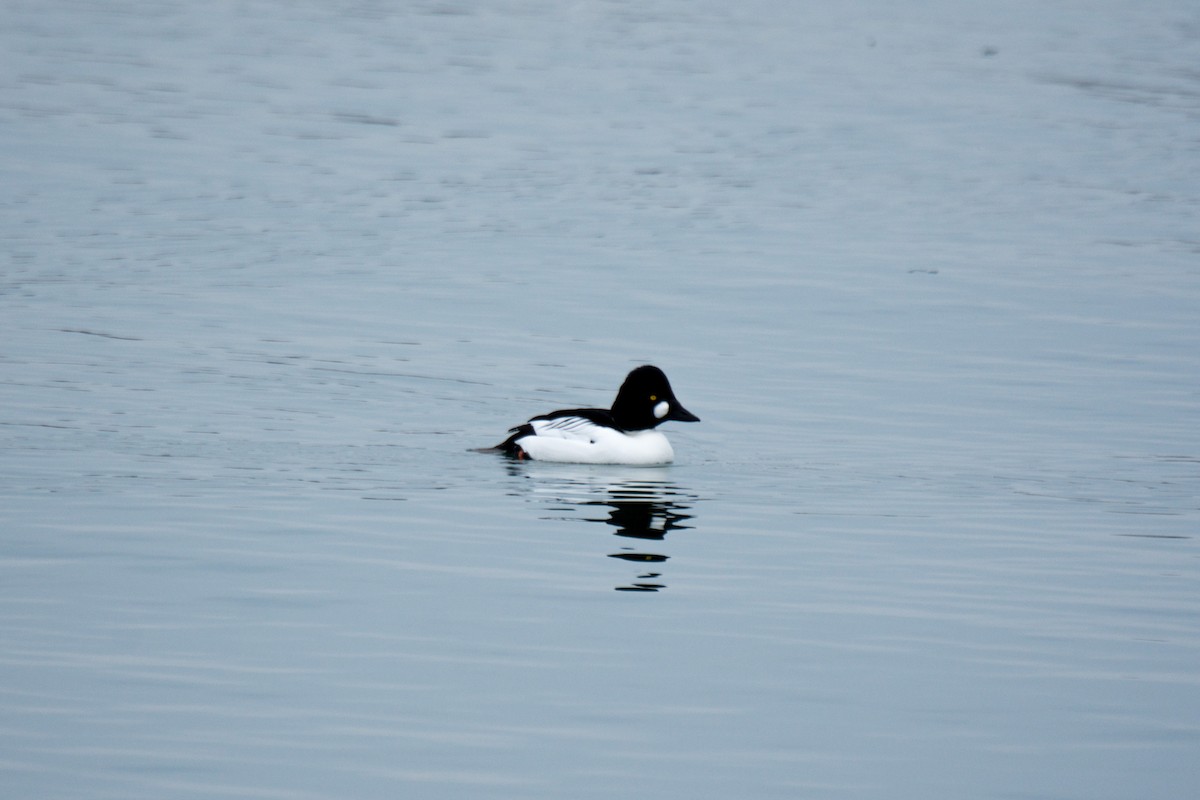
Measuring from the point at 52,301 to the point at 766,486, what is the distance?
8606mm

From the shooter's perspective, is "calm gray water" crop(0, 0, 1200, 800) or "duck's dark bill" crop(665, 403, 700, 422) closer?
"calm gray water" crop(0, 0, 1200, 800)

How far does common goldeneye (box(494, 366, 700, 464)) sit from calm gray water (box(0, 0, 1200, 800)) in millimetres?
244

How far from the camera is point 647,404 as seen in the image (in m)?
14.4

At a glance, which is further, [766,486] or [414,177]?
[414,177]

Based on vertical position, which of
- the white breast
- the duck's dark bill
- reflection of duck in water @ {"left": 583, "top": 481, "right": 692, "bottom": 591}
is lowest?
reflection of duck in water @ {"left": 583, "top": 481, "right": 692, "bottom": 591}

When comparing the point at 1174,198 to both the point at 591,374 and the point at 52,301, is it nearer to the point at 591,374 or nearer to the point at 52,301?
the point at 591,374

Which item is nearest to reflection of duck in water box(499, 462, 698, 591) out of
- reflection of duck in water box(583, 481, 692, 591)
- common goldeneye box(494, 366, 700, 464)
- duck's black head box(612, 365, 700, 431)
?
reflection of duck in water box(583, 481, 692, 591)

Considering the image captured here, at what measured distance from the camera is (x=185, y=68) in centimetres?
3472

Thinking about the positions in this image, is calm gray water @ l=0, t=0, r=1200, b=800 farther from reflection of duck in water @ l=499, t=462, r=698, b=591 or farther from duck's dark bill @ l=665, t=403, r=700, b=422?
duck's dark bill @ l=665, t=403, r=700, b=422

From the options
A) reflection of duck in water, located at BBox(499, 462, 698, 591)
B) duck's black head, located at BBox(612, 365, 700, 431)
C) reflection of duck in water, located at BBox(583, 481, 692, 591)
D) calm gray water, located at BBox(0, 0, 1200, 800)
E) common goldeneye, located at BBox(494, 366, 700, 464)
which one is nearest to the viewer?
calm gray water, located at BBox(0, 0, 1200, 800)

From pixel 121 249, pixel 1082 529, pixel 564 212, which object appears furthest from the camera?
pixel 564 212

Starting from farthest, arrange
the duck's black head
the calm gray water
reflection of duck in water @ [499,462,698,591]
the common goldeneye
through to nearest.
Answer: the duck's black head, the common goldeneye, reflection of duck in water @ [499,462,698,591], the calm gray water

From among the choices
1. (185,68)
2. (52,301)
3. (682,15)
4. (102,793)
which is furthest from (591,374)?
(682,15)

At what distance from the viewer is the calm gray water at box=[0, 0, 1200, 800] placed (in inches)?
318
